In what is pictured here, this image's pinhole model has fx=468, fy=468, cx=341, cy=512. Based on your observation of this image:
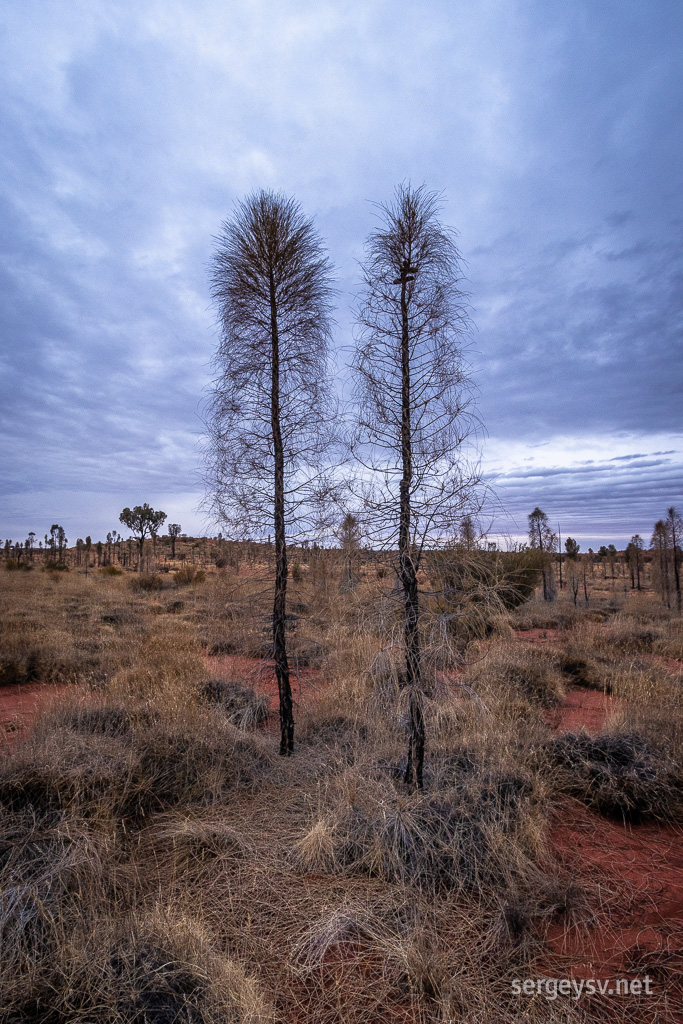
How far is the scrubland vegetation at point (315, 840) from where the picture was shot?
2.55m

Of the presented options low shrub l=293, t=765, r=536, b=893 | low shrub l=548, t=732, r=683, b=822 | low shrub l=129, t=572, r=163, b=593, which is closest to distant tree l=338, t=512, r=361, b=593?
low shrub l=293, t=765, r=536, b=893

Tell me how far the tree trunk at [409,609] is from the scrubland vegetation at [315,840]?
0.47 ft

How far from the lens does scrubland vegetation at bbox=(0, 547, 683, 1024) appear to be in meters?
2.55

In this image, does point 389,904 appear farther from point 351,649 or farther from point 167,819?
point 351,649

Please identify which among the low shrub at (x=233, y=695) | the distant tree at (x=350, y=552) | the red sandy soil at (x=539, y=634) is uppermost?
the distant tree at (x=350, y=552)

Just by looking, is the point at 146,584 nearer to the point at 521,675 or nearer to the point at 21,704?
the point at 21,704

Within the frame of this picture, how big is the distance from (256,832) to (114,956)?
6.15 ft

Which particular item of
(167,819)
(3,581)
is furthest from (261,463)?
(3,581)

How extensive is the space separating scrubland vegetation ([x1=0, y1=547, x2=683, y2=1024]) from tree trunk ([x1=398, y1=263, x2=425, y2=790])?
5.6 inches

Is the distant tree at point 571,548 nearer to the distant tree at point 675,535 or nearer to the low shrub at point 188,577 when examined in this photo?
the distant tree at point 675,535

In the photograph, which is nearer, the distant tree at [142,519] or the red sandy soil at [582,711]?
the red sandy soil at [582,711]

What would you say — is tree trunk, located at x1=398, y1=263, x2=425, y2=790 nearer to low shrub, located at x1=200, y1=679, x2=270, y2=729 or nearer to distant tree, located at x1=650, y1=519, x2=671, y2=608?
low shrub, located at x1=200, y1=679, x2=270, y2=729

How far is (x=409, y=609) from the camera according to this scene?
4.43 meters

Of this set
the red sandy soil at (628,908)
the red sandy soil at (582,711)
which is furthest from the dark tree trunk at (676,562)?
the red sandy soil at (628,908)
